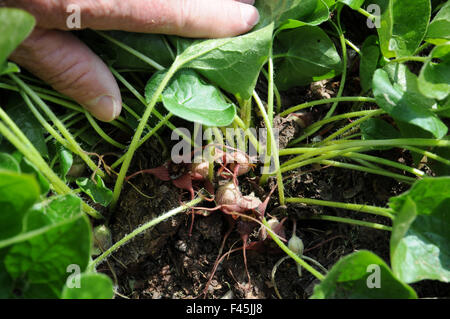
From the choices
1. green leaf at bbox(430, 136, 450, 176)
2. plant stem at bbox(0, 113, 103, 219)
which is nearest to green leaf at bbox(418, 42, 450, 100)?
green leaf at bbox(430, 136, 450, 176)

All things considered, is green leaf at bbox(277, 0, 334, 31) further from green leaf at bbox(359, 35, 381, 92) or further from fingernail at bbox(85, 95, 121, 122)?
fingernail at bbox(85, 95, 121, 122)

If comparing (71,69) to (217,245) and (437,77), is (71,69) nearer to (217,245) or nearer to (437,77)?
(217,245)

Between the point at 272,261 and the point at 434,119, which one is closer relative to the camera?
the point at 434,119

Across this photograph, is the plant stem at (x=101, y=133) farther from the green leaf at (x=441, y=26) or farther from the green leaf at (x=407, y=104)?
the green leaf at (x=441, y=26)

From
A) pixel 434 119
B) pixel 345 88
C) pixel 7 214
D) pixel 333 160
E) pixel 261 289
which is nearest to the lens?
pixel 7 214

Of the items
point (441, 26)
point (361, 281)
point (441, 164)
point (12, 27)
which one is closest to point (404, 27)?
point (441, 26)

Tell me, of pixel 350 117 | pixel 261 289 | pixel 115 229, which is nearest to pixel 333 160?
pixel 350 117
